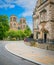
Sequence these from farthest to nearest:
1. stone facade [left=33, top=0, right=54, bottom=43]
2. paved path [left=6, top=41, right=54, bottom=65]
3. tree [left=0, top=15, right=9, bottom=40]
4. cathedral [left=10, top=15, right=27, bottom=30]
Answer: cathedral [left=10, top=15, right=27, bottom=30] → tree [left=0, top=15, right=9, bottom=40] → stone facade [left=33, top=0, right=54, bottom=43] → paved path [left=6, top=41, right=54, bottom=65]

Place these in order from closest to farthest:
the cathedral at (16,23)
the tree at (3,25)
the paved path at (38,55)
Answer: the paved path at (38,55) → the tree at (3,25) → the cathedral at (16,23)

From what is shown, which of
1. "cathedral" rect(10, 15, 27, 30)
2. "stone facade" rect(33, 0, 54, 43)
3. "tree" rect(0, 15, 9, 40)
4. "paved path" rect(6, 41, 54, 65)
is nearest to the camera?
"paved path" rect(6, 41, 54, 65)

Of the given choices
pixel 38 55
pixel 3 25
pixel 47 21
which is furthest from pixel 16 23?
pixel 38 55

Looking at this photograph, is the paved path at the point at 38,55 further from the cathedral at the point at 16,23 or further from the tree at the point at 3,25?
the cathedral at the point at 16,23

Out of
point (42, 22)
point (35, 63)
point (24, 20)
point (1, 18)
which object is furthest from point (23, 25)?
point (35, 63)

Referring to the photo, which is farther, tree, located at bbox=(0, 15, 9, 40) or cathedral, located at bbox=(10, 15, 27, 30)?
cathedral, located at bbox=(10, 15, 27, 30)

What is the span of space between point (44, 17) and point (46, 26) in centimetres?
195

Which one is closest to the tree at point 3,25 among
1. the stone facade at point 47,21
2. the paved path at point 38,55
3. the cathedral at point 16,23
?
the cathedral at point 16,23

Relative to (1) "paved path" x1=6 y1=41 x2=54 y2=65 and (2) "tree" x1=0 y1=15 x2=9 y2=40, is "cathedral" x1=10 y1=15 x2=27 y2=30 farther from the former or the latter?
A: (1) "paved path" x1=6 y1=41 x2=54 y2=65

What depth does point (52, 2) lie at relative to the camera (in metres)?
33.0

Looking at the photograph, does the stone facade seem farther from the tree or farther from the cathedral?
the cathedral

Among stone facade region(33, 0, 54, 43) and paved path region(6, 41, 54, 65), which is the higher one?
stone facade region(33, 0, 54, 43)

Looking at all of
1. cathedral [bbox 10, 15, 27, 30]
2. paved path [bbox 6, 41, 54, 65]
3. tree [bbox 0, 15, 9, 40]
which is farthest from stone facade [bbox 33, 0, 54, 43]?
cathedral [bbox 10, 15, 27, 30]

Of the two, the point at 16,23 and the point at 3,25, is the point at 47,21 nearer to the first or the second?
the point at 3,25
